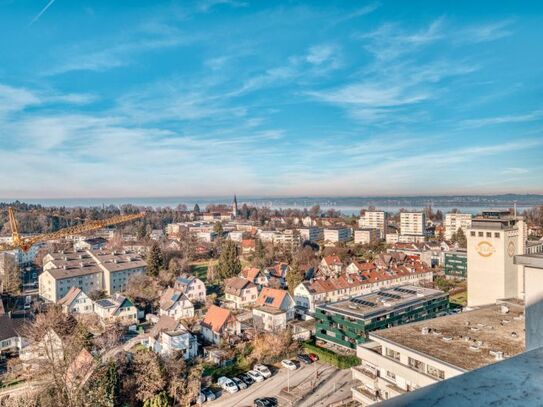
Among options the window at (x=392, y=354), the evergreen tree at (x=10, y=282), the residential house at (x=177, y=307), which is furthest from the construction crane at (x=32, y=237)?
the window at (x=392, y=354)

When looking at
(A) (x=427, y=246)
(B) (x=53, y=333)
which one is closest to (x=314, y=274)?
(A) (x=427, y=246)

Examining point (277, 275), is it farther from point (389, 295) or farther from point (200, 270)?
point (389, 295)

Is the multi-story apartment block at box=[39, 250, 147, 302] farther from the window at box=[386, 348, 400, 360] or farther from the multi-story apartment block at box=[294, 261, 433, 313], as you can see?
the window at box=[386, 348, 400, 360]

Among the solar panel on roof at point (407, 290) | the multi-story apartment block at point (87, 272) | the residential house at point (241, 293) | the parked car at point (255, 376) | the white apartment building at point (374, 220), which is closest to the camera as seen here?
the parked car at point (255, 376)

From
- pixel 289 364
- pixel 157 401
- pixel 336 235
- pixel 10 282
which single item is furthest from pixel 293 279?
pixel 336 235

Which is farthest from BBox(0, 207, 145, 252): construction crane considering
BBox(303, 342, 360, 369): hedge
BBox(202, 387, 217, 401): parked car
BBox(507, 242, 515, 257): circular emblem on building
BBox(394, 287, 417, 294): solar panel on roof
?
BBox(507, 242, 515, 257): circular emblem on building

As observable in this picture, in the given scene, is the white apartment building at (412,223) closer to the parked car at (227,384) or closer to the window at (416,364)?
the parked car at (227,384)

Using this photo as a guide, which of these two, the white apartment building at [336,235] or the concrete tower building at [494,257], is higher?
the concrete tower building at [494,257]
